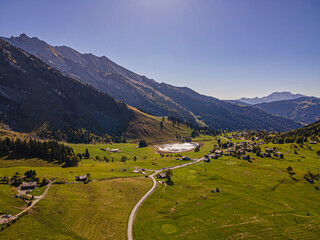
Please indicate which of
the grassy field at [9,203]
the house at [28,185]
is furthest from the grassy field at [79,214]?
the house at [28,185]

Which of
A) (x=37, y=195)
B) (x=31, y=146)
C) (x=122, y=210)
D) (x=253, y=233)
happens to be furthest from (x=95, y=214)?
(x=31, y=146)

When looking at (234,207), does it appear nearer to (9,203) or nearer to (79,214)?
(79,214)

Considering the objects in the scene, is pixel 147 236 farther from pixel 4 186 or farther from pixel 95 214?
pixel 4 186

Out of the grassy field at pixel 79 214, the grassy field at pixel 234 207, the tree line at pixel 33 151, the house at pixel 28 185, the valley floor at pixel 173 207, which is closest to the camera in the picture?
the grassy field at pixel 79 214

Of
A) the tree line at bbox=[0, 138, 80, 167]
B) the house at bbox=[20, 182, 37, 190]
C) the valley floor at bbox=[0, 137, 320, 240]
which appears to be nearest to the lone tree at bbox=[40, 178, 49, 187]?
the house at bbox=[20, 182, 37, 190]

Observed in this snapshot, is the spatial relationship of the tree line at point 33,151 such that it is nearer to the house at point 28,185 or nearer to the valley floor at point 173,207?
the valley floor at point 173,207

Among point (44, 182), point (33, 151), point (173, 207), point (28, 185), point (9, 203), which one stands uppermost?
point (33, 151)

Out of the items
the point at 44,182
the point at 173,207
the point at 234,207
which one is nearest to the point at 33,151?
the point at 44,182
